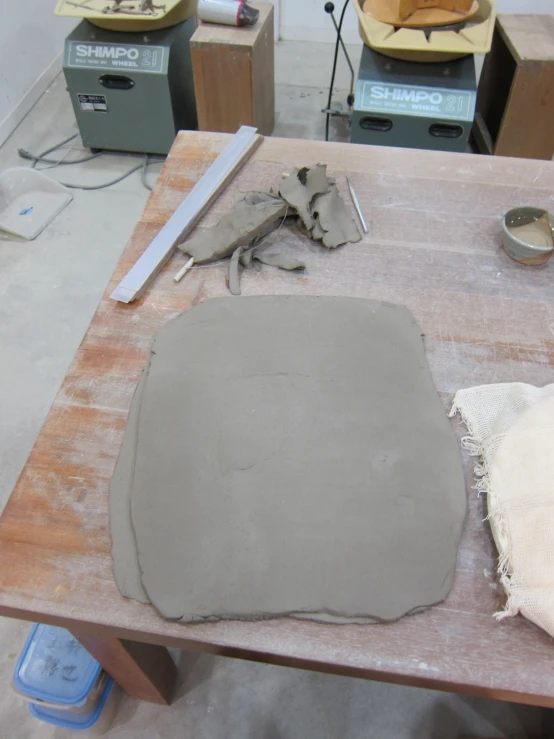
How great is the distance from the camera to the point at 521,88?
6.26 ft

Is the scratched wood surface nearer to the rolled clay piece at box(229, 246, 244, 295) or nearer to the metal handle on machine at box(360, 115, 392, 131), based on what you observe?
the rolled clay piece at box(229, 246, 244, 295)

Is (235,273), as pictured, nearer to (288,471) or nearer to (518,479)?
(288,471)

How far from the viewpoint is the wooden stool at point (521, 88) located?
1874 millimetres

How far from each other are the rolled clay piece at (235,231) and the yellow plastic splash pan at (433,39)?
987 millimetres

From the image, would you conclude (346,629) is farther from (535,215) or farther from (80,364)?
(535,215)

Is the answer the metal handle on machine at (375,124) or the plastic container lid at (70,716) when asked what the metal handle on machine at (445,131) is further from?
the plastic container lid at (70,716)

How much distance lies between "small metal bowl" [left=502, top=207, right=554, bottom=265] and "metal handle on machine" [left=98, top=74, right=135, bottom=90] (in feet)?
5.54

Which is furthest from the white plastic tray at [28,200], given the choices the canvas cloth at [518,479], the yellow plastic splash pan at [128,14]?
the canvas cloth at [518,479]

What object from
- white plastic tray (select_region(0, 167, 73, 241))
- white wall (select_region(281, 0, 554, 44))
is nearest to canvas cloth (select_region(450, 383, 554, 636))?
white plastic tray (select_region(0, 167, 73, 241))

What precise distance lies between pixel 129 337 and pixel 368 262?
0.49 metres

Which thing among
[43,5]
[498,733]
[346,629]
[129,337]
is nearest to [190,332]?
[129,337]

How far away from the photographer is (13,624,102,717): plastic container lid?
1.03 m

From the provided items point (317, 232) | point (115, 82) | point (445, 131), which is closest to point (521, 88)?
point (445, 131)

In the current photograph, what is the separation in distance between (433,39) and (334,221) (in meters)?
1.03
